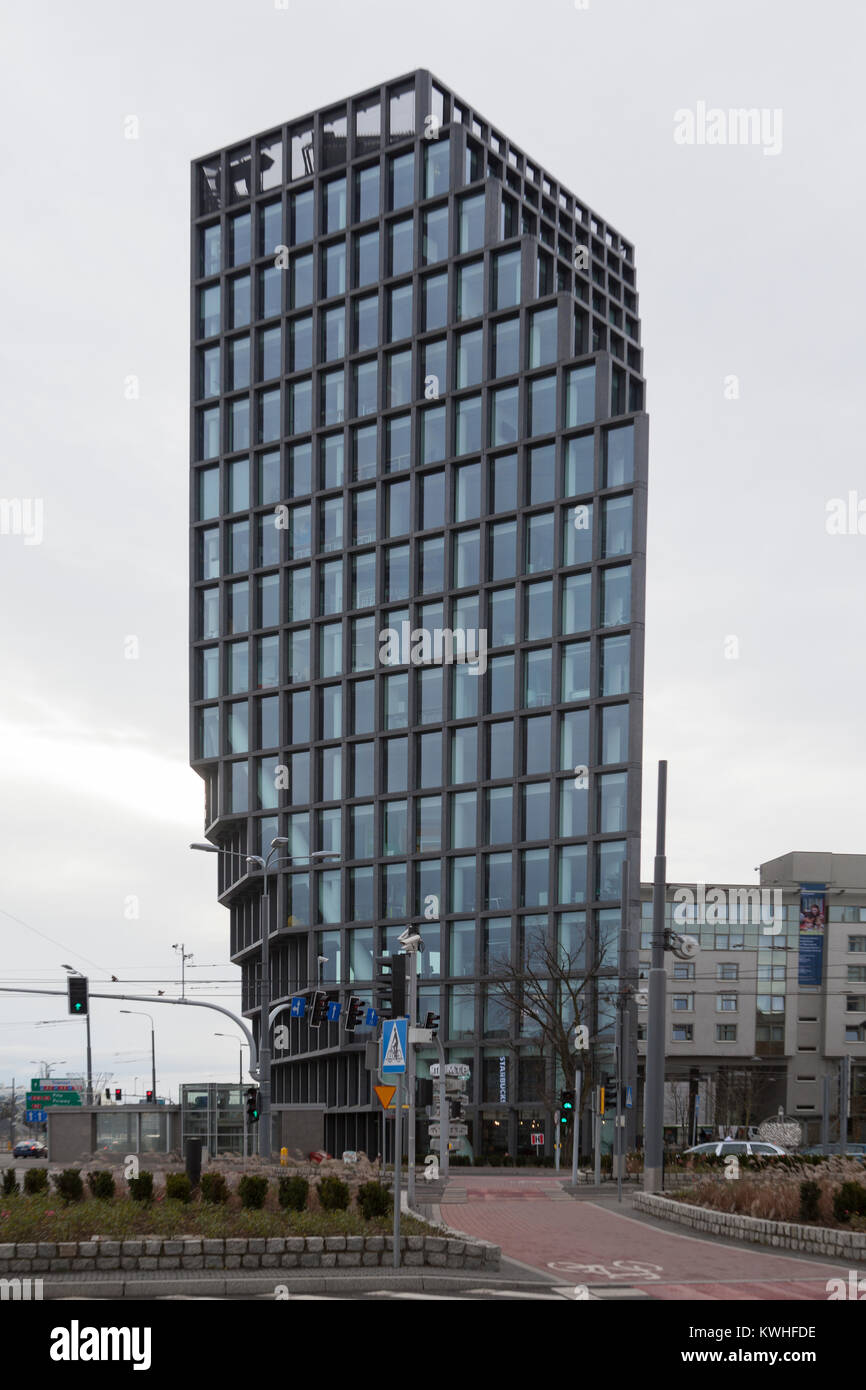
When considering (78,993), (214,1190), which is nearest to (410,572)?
(78,993)

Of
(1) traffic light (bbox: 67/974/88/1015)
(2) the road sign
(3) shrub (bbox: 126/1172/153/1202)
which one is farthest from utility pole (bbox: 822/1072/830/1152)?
(2) the road sign

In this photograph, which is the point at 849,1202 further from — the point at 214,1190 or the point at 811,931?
the point at 811,931

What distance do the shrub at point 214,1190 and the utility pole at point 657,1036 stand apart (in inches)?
442

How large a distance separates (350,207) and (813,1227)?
7247 cm

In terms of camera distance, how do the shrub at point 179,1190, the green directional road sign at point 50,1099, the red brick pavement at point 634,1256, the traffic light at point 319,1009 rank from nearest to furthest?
the red brick pavement at point 634,1256
the shrub at point 179,1190
the traffic light at point 319,1009
the green directional road sign at point 50,1099


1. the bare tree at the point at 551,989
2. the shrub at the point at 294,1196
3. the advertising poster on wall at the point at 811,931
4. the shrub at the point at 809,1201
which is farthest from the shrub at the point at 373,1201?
the advertising poster on wall at the point at 811,931

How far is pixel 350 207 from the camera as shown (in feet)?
285

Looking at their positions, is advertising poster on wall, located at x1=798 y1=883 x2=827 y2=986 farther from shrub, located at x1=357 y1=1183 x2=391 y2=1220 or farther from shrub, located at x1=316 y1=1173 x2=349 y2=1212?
shrub, located at x1=357 y1=1183 x2=391 y2=1220

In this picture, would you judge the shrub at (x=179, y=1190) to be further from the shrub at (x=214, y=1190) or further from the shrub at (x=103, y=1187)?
the shrub at (x=103, y=1187)

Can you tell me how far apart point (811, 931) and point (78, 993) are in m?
73.4

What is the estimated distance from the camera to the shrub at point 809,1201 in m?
25.2

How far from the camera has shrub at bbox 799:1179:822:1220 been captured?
25.2 meters

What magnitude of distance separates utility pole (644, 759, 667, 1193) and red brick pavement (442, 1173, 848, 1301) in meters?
1.33
